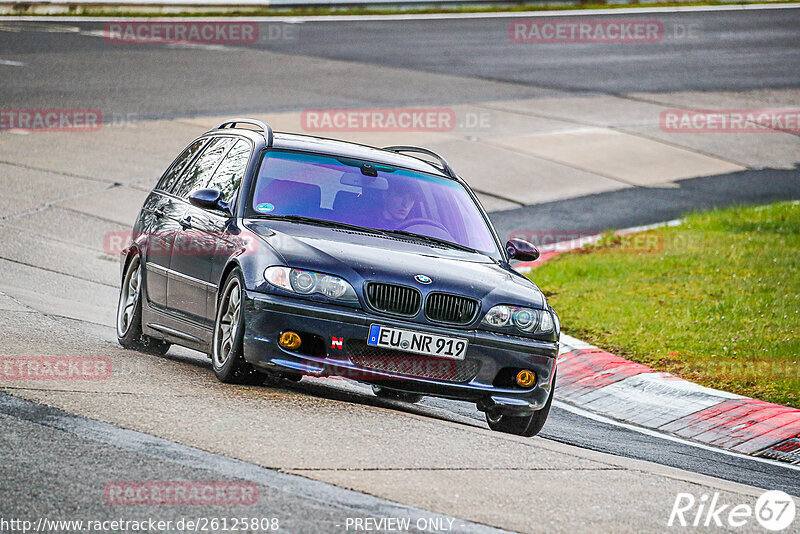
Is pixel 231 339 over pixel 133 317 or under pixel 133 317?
over

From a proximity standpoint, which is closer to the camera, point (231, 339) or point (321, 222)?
point (231, 339)

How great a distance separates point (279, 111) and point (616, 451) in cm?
1536

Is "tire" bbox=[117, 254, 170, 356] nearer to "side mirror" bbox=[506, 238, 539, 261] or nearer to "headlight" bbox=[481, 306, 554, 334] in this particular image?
"side mirror" bbox=[506, 238, 539, 261]

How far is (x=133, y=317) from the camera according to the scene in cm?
970

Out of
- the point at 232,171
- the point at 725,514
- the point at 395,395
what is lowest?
the point at 395,395

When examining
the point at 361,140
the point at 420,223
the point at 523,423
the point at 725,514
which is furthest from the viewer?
the point at 361,140

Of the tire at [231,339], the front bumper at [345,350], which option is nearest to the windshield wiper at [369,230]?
the tire at [231,339]

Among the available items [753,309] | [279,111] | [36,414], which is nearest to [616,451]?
[36,414]

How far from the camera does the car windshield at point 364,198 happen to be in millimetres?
8578

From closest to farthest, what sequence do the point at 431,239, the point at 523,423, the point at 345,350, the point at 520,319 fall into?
the point at 345,350 < the point at 520,319 < the point at 523,423 < the point at 431,239

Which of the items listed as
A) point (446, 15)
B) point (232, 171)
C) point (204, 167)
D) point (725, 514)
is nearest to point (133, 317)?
point (204, 167)

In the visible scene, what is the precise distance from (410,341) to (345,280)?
513mm

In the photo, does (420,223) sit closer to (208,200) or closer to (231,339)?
(208,200)

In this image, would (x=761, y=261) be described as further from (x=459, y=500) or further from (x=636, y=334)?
(x=459, y=500)
